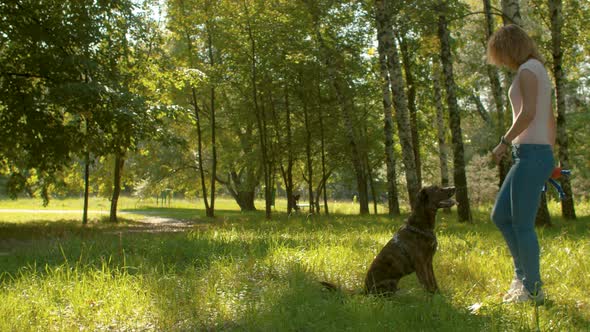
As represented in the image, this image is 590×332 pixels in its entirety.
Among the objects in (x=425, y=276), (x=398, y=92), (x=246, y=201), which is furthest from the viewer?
(x=246, y=201)

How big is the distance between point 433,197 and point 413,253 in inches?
23.3

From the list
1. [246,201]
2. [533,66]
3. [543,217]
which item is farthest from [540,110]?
[246,201]

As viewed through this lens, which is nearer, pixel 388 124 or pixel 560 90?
pixel 560 90

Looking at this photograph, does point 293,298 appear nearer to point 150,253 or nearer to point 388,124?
point 150,253

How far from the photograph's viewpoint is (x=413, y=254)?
4.51 meters

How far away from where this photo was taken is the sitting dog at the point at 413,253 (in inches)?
178

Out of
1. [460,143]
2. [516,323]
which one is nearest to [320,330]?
[516,323]

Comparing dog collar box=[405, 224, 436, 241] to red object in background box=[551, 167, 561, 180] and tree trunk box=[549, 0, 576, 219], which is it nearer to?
red object in background box=[551, 167, 561, 180]

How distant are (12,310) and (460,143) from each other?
38.8 feet

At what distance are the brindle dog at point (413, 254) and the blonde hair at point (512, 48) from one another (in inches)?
52.2

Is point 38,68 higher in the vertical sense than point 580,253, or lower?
higher

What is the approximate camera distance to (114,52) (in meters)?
14.7

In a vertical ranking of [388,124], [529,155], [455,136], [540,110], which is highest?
[388,124]

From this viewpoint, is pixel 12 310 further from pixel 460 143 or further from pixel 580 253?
pixel 460 143
